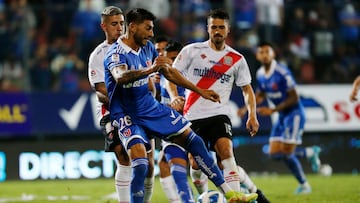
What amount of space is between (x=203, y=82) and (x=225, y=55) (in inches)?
16.4

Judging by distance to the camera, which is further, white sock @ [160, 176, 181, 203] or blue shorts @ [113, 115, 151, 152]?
white sock @ [160, 176, 181, 203]

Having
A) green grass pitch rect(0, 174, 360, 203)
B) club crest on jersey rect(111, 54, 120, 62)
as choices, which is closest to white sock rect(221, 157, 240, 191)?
club crest on jersey rect(111, 54, 120, 62)

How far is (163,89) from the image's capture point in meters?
11.6

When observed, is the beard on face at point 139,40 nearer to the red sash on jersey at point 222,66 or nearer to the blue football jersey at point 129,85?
the blue football jersey at point 129,85

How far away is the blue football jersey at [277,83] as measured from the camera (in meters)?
15.4

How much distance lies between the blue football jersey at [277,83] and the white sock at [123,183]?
6.35m

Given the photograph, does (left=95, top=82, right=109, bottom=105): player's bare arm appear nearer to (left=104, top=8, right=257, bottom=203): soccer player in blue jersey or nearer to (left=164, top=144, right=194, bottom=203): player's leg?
(left=104, top=8, right=257, bottom=203): soccer player in blue jersey

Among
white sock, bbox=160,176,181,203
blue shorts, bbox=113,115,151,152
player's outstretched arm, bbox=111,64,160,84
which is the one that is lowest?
white sock, bbox=160,176,181,203

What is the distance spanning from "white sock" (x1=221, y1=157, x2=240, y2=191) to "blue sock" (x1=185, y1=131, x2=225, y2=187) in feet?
1.52

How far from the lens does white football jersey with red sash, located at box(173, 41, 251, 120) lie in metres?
10.1

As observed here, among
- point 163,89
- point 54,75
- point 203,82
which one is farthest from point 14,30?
point 203,82

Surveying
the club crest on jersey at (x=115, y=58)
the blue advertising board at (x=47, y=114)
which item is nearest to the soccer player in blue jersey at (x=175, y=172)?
the club crest on jersey at (x=115, y=58)

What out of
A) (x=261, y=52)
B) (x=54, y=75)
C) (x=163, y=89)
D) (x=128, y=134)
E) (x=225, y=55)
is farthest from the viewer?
(x=54, y=75)

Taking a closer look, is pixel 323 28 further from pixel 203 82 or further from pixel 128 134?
pixel 128 134
